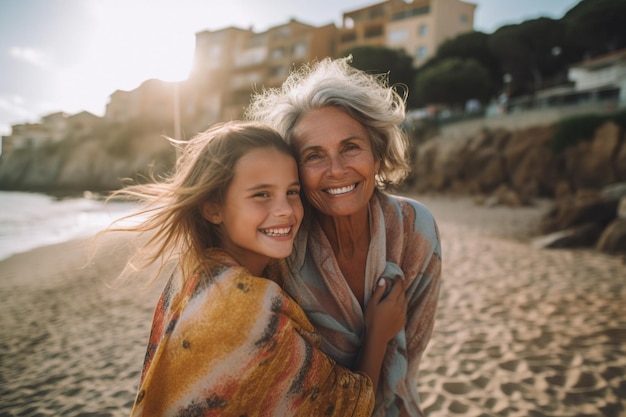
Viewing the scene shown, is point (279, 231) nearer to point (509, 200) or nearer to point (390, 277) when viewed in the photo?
point (390, 277)

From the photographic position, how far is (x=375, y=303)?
1.82m

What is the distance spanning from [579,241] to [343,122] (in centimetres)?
907

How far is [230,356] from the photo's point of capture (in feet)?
4.08

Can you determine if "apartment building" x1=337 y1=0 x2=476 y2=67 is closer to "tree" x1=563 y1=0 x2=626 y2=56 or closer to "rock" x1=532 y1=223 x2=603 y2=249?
"tree" x1=563 y1=0 x2=626 y2=56

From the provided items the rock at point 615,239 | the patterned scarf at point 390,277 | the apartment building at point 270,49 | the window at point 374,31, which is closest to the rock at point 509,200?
the rock at point 615,239

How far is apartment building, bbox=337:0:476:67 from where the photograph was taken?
3897cm

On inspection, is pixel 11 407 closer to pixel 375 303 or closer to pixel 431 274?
pixel 375 303

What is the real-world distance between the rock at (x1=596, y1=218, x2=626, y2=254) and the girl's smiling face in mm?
8755

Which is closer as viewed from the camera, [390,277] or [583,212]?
[390,277]

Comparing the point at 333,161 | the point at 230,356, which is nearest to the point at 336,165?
the point at 333,161

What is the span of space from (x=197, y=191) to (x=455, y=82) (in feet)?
94.8

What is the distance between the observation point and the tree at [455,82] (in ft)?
86.3

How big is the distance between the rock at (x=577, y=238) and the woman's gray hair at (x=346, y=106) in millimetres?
8085

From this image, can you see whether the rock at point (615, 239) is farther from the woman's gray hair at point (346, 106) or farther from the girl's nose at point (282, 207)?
the girl's nose at point (282, 207)
